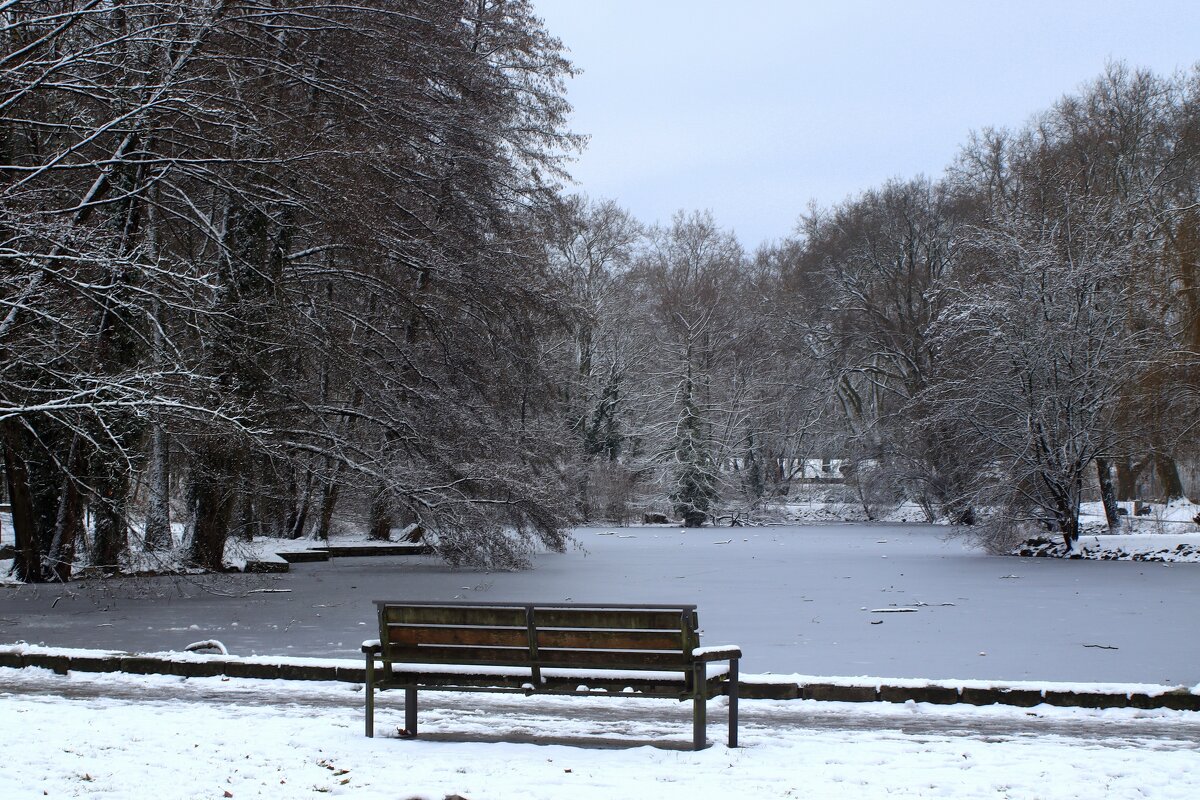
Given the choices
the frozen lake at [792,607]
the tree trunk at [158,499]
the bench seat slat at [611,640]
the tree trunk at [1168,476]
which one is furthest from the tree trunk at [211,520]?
the tree trunk at [1168,476]

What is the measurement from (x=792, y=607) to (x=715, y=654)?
9082 mm

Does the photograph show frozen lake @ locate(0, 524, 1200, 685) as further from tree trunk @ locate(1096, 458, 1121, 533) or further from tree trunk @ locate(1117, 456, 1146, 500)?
tree trunk @ locate(1117, 456, 1146, 500)

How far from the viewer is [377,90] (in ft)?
64.2

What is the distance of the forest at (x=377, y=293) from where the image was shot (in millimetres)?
13523

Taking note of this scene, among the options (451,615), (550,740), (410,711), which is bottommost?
(550,740)

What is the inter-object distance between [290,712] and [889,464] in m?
38.0

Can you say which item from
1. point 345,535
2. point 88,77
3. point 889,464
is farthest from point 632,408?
point 88,77

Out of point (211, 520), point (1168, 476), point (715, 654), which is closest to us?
point (715, 654)

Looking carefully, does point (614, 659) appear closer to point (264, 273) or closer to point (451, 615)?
point (451, 615)

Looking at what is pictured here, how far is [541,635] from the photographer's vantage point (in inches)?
261

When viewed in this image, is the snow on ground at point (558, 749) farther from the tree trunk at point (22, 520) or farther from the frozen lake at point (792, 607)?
the tree trunk at point (22, 520)

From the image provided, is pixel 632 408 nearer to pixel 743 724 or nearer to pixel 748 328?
pixel 748 328

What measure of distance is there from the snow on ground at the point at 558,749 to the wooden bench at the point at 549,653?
11.3 inches

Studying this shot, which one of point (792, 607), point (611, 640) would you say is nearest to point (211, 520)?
point (792, 607)
